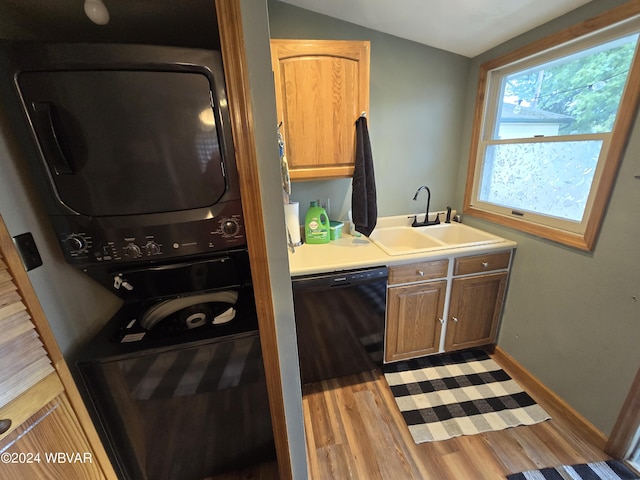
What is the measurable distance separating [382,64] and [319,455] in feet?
8.43

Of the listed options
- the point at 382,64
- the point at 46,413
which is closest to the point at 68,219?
the point at 46,413

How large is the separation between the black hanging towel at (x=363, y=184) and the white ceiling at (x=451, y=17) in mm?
657

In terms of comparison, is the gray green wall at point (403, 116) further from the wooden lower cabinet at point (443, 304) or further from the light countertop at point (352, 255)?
the wooden lower cabinet at point (443, 304)

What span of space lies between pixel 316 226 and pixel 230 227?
101cm

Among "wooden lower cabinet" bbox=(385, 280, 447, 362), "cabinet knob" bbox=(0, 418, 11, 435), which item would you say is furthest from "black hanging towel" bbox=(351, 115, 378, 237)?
"cabinet knob" bbox=(0, 418, 11, 435)

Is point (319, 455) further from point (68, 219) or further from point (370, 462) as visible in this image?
point (68, 219)

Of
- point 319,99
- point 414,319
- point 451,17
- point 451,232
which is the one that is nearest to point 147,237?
point 319,99

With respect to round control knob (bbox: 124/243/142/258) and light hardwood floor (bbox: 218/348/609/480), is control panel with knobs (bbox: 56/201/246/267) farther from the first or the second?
light hardwood floor (bbox: 218/348/609/480)

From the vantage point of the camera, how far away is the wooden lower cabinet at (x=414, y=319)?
1.63 m

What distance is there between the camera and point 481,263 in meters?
1.67

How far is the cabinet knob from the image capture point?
0.57 meters

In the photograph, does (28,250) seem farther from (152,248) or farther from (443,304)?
(443,304)

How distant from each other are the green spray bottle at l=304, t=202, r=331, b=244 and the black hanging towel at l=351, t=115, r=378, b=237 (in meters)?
0.23

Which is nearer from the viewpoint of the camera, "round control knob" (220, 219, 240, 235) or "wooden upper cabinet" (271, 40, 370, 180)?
"round control knob" (220, 219, 240, 235)
